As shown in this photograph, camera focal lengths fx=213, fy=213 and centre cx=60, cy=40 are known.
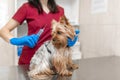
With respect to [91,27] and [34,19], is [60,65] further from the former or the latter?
[91,27]

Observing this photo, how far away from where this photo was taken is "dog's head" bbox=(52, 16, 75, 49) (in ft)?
2.42

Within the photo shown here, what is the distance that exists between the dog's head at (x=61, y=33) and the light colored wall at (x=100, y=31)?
740 millimetres

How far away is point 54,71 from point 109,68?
0.33 m

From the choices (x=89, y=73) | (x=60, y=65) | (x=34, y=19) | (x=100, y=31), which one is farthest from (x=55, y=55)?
(x=100, y=31)

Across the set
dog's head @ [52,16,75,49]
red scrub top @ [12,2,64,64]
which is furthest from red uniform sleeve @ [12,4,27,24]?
dog's head @ [52,16,75,49]

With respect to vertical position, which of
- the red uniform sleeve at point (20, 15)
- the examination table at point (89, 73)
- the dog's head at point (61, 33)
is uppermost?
the red uniform sleeve at point (20, 15)

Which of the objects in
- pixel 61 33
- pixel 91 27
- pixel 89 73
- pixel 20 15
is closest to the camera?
pixel 61 33

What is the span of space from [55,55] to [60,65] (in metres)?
0.04

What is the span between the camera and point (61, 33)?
2.44ft

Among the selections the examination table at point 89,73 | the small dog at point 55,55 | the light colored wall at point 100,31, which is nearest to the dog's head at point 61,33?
the small dog at point 55,55

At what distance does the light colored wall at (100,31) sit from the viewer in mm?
1438

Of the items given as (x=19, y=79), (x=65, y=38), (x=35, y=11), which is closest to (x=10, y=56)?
(x=35, y=11)

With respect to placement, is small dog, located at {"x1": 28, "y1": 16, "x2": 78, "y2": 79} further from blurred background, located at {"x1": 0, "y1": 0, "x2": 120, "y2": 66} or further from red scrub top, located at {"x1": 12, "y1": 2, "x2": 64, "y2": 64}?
blurred background, located at {"x1": 0, "y1": 0, "x2": 120, "y2": 66}

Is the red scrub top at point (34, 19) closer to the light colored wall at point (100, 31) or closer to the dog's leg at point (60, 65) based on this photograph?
the dog's leg at point (60, 65)
